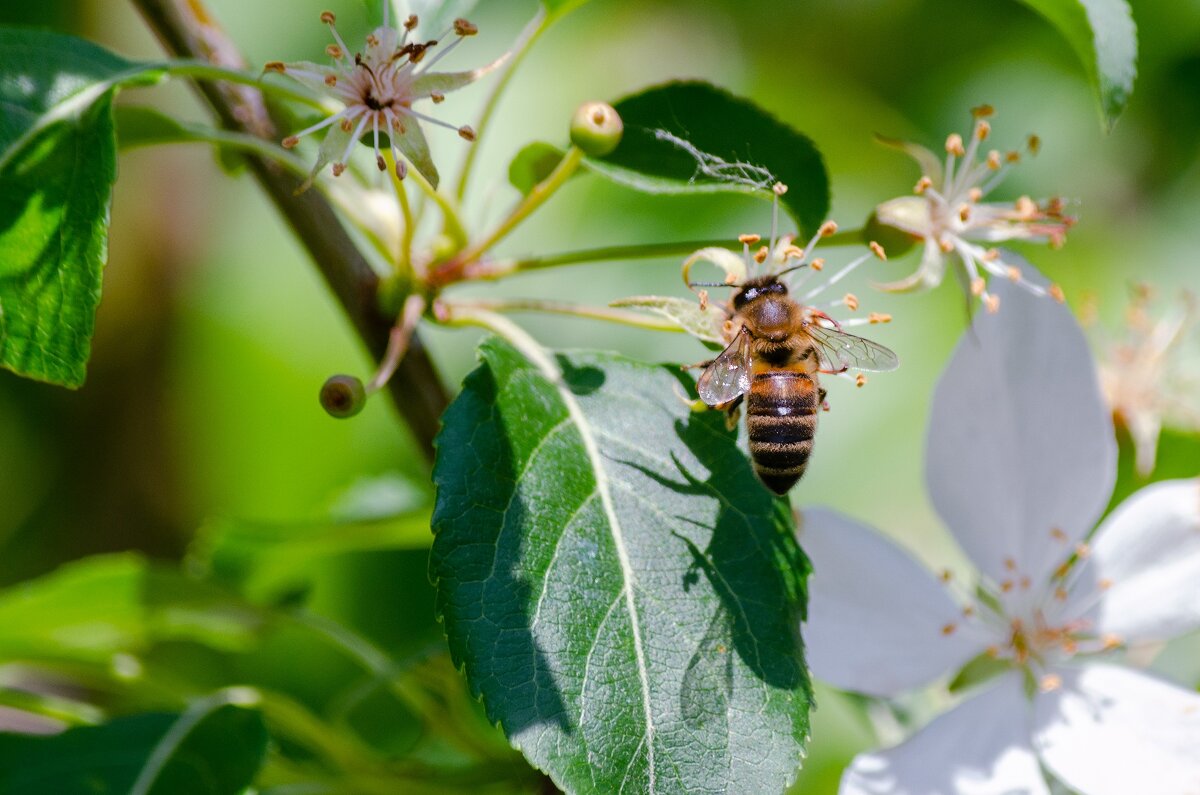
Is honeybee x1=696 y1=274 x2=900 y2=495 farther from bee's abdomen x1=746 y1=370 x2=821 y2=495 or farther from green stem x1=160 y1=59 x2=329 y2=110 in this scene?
green stem x1=160 y1=59 x2=329 y2=110

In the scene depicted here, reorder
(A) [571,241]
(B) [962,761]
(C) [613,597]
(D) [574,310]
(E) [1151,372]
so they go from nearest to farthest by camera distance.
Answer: (C) [613,597] → (D) [574,310] → (B) [962,761] → (E) [1151,372] → (A) [571,241]

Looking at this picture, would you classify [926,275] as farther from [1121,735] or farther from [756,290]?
[1121,735]

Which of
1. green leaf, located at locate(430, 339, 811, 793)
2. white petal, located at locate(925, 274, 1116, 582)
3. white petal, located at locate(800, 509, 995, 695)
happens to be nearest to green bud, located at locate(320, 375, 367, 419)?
green leaf, located at locate(430, 339, 811, 793)

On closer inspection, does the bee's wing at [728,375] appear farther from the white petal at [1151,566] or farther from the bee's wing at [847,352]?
the white petal at [1151,566]

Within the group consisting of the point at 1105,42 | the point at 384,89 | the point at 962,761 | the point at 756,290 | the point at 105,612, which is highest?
the point at 1105,42

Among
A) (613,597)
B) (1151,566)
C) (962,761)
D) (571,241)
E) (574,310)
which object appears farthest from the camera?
(571,241)

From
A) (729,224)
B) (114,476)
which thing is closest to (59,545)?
(114,476)

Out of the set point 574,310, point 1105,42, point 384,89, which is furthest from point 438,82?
point 1105,42

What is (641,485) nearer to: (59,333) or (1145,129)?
(59,333)
